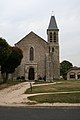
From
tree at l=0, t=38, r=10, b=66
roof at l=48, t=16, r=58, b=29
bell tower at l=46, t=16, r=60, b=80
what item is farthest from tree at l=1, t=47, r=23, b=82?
roof at l=48, t=16, r=58, b=29

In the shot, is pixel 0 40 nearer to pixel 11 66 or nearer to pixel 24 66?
pixel 11 66

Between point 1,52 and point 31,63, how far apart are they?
2509cm

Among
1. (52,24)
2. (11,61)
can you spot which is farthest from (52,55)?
(11,61)

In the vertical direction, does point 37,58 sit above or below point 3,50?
above

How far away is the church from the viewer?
63469mm

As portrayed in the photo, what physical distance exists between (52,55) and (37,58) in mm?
3687

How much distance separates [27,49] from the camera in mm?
64812

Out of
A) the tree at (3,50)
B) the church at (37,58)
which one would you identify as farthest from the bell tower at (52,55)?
the tree at (3,50)

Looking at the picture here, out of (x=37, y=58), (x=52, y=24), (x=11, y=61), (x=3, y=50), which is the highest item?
(x=52, y=24)

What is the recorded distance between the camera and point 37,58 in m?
64.6

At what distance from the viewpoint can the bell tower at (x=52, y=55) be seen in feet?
208

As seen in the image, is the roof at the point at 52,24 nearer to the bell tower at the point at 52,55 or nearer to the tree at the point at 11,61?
the bell tower at the point at 52,55

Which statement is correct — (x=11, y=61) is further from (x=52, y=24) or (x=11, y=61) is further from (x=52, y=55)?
(x=52, y=24)

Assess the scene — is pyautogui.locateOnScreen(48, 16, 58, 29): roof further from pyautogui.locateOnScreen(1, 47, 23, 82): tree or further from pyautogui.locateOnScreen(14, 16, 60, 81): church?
pyautogui.locateOnScreen(1, 47, 23, 82): tree
